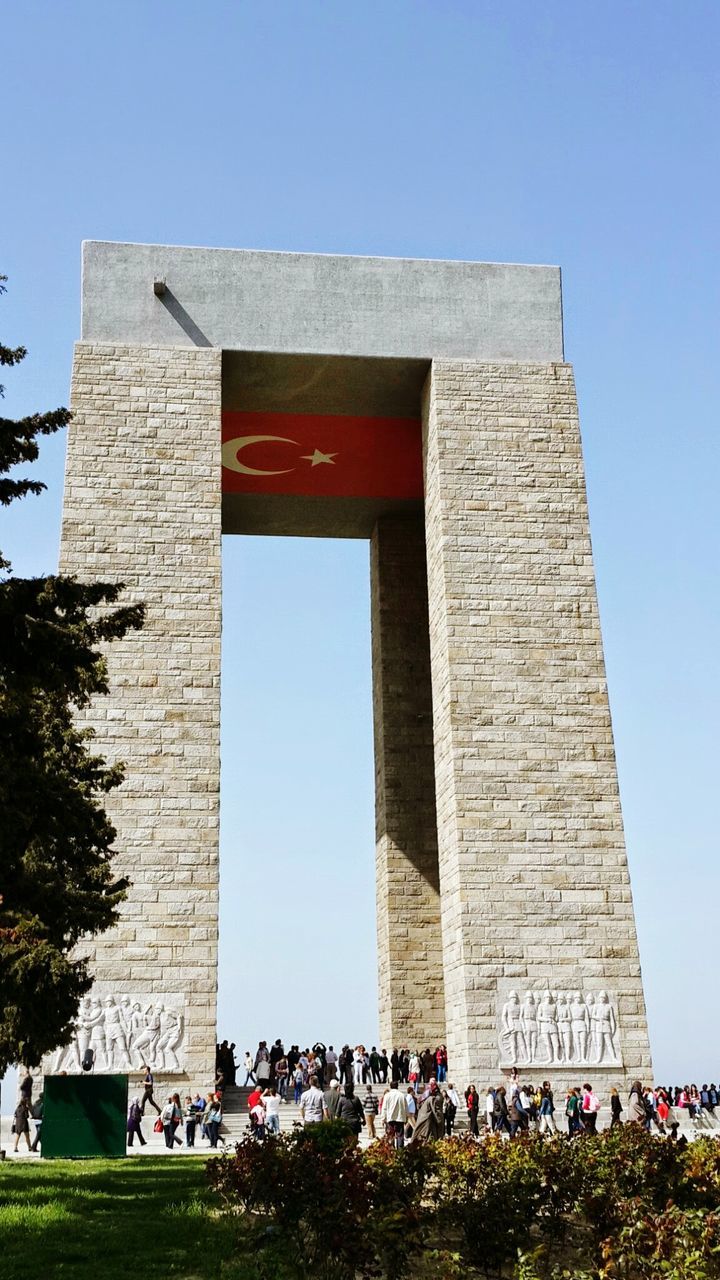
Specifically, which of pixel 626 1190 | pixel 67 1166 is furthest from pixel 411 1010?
pixel 626 1190

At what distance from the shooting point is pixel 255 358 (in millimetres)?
20797

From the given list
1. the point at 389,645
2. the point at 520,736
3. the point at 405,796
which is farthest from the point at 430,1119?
the point at 389,645

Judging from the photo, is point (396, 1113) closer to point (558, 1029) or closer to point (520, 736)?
point (558, 1029)

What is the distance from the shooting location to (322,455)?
23422mm

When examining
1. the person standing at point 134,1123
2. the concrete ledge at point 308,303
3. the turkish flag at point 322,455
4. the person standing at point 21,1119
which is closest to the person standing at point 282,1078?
the person standing at point 134,1123

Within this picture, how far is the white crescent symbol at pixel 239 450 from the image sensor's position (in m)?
23.0

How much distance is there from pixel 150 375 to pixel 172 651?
471 cm

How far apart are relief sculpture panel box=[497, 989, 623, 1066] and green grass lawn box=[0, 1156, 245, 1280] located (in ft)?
22.4

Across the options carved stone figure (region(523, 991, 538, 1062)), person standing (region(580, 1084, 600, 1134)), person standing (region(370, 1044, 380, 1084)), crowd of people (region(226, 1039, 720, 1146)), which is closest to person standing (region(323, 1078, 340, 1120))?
crowd of people (region(226, 1039, 720, 1146))

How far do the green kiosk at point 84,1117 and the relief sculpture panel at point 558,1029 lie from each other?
6.11m

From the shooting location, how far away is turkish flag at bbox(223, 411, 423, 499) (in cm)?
2267

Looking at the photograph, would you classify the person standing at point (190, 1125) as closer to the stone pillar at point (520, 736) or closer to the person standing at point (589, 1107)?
the stone pillar at point (520, 736)

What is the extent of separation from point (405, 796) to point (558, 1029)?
680 cm

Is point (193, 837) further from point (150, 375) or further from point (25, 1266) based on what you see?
point (25, 1266)
